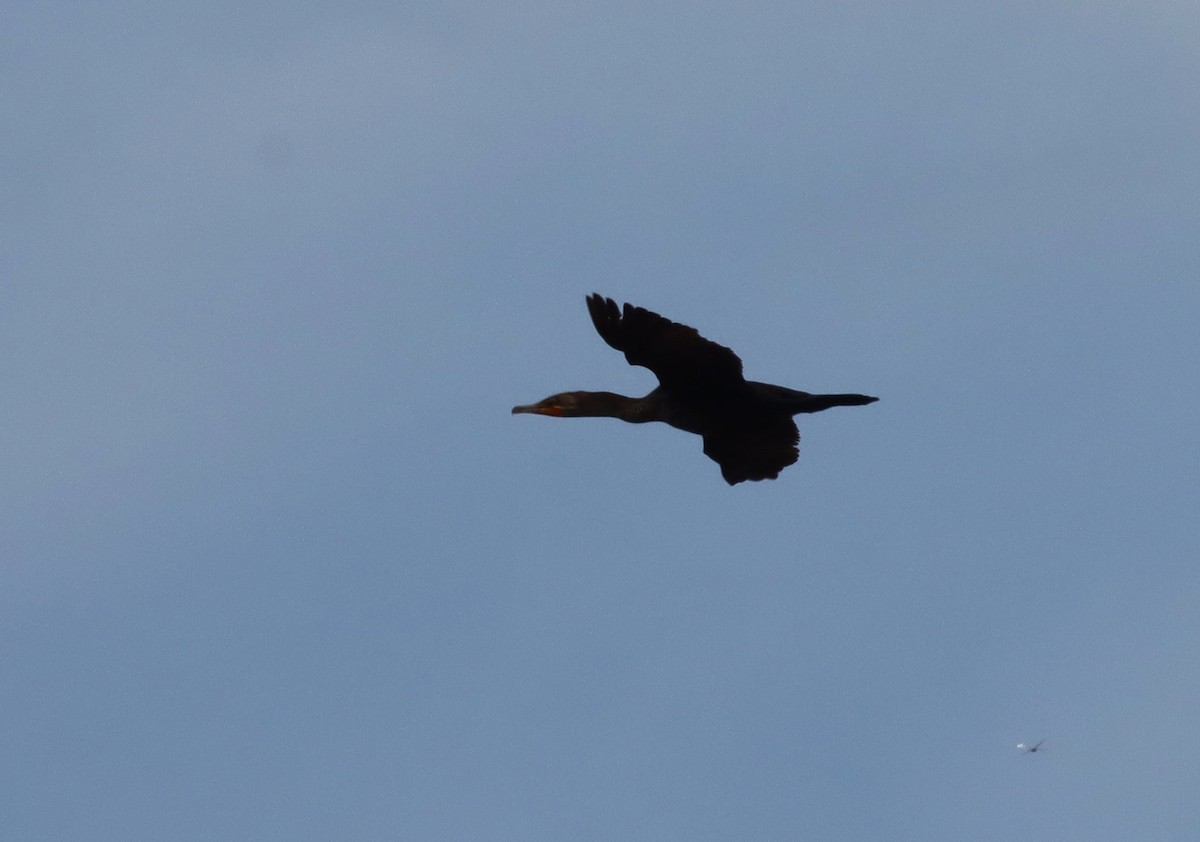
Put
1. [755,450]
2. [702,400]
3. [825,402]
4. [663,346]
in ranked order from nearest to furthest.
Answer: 1. [663,346]
2. [825,402]
3. [702,400]
4. [755,450]

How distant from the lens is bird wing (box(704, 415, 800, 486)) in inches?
909

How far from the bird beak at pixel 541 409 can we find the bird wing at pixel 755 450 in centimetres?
179

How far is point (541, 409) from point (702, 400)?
192 centimetres

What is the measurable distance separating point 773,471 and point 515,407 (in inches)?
125

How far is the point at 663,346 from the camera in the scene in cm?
2158

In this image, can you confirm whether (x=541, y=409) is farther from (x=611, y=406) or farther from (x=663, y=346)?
(x=663, y=346)

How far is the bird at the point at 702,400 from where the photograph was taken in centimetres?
2141

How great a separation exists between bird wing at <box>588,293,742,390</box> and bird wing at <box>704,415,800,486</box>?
3.49 ft

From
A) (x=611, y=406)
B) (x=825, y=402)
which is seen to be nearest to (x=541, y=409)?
(x=611, y=406)

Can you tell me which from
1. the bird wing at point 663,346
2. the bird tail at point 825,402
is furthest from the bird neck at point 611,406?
the bird tail at point 825,402

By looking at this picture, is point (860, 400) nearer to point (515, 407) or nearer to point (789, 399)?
point (789, 399)

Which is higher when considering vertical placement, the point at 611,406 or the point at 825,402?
the point at 611,406

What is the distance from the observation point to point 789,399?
22.3 m

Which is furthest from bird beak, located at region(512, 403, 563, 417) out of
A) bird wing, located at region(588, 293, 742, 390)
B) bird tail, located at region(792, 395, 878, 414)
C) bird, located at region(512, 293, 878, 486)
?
bird tail, located at region(792, 395, 878, 414)
